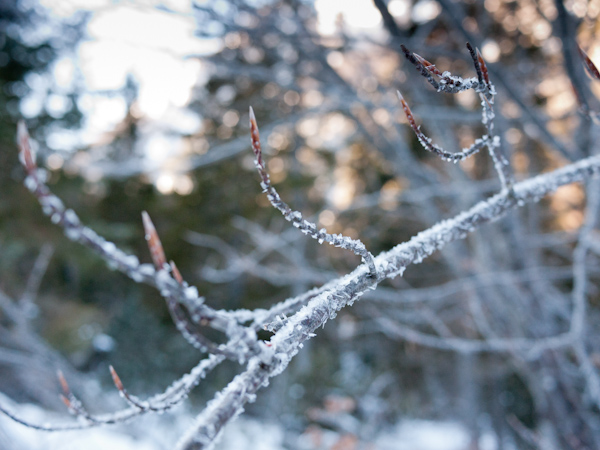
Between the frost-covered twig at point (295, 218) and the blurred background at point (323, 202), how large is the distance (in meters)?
0.73

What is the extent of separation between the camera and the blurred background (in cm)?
239

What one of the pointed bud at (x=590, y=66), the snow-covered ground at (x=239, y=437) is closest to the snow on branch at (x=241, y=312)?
the pointed bud at (x=590, y=66)

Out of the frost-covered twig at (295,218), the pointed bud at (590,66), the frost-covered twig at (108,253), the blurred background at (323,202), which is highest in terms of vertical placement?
the blurred background at (323,202)

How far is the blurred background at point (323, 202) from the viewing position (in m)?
2.39

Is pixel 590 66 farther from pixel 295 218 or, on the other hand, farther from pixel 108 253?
pixel 108 253

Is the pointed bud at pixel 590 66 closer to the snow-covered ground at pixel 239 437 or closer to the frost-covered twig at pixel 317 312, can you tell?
the frost-covered twig at pixel 317 312

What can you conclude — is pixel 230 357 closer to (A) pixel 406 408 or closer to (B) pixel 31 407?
(A) pixel 406 408

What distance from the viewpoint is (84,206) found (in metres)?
6.84

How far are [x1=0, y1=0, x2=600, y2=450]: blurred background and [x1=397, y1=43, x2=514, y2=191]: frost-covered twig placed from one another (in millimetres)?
330

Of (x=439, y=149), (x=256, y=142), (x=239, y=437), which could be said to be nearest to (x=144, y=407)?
(x=256, y=142)

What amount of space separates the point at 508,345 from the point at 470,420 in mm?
5879

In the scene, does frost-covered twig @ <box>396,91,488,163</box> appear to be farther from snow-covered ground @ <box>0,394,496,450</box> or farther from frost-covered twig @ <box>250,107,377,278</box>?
snow-covered ground @ <box>0,394,496,450</box>

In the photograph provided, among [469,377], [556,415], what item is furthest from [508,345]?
[469,377]

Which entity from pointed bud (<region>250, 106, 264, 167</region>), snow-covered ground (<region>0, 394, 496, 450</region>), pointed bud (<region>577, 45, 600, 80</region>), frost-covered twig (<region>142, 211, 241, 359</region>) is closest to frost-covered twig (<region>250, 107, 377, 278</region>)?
pointed bud (<region>250, 106, 264, 167</region>)
